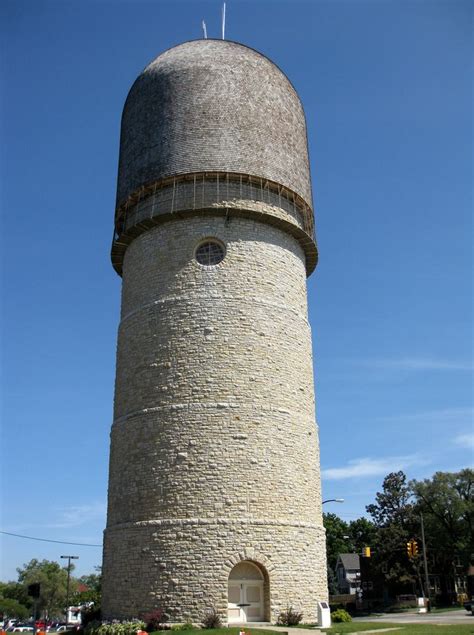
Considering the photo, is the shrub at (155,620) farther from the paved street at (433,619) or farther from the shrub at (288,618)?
the paved street at (433,619)

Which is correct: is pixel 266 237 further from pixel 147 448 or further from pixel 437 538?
pixel 437 538

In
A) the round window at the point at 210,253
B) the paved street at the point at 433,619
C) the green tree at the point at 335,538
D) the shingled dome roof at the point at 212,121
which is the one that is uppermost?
the shingled dome roof at the point at 212,121

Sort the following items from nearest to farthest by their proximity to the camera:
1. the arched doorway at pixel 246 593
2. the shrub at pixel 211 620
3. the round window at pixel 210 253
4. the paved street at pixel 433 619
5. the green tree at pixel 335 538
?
the shrub at pixel 211 620 < the arched doorway at pixel 246 593 < the round window at pixel 210 253 < the paved street at pixel 433 619 < the green tree at pixel 335 538

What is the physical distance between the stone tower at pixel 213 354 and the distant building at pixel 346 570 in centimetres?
6002

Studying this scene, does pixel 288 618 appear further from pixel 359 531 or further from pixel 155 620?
Answer: pixel 359 531

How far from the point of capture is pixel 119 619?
60.3 ft

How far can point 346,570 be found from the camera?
2963 inches

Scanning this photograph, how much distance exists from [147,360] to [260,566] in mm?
7407

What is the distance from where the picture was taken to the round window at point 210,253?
71.2 ft

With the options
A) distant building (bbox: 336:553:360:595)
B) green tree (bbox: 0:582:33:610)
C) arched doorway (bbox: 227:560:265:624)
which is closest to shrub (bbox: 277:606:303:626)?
arched doorway (bbox: 227:560:265:624)

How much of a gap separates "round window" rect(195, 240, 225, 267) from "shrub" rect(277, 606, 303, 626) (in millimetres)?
11278

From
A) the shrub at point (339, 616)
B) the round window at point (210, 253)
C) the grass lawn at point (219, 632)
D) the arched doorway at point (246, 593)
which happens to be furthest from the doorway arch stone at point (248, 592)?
the round window at point (210, 253)

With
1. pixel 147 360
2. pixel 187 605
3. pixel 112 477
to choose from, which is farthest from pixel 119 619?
pixel 147 360

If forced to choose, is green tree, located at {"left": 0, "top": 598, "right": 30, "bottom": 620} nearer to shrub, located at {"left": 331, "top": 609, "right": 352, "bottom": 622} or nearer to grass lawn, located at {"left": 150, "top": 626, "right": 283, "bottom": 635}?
shrub, located at {"left": 331, "top": 609, "right": 352, "bottom": 622}
